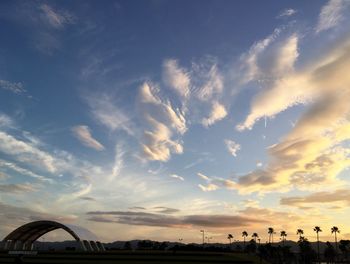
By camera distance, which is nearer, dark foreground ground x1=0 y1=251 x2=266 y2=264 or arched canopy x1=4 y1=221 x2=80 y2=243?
dark foreground ground x1=0 y1=251 x2=266 y2=264

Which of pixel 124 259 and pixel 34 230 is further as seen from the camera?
pixel 34 230

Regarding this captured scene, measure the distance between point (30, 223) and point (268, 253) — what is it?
361 feet

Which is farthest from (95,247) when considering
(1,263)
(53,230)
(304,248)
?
(304,248)

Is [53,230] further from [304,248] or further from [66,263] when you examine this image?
[304,248]

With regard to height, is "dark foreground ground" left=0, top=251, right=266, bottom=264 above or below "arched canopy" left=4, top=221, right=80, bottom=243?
below

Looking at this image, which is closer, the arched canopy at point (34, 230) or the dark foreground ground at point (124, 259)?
the dark foreground ground at point (124, 259)

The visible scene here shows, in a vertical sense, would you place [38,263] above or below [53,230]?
below

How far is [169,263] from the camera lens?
71500mm

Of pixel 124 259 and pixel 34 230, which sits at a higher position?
pixel 34 230

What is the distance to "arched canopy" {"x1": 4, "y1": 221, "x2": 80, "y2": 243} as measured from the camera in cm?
13262

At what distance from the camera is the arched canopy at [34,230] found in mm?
132625

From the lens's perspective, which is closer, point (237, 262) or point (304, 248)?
point (237, 262)

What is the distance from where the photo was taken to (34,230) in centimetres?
13925

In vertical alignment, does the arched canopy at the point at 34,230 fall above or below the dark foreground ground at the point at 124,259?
above
